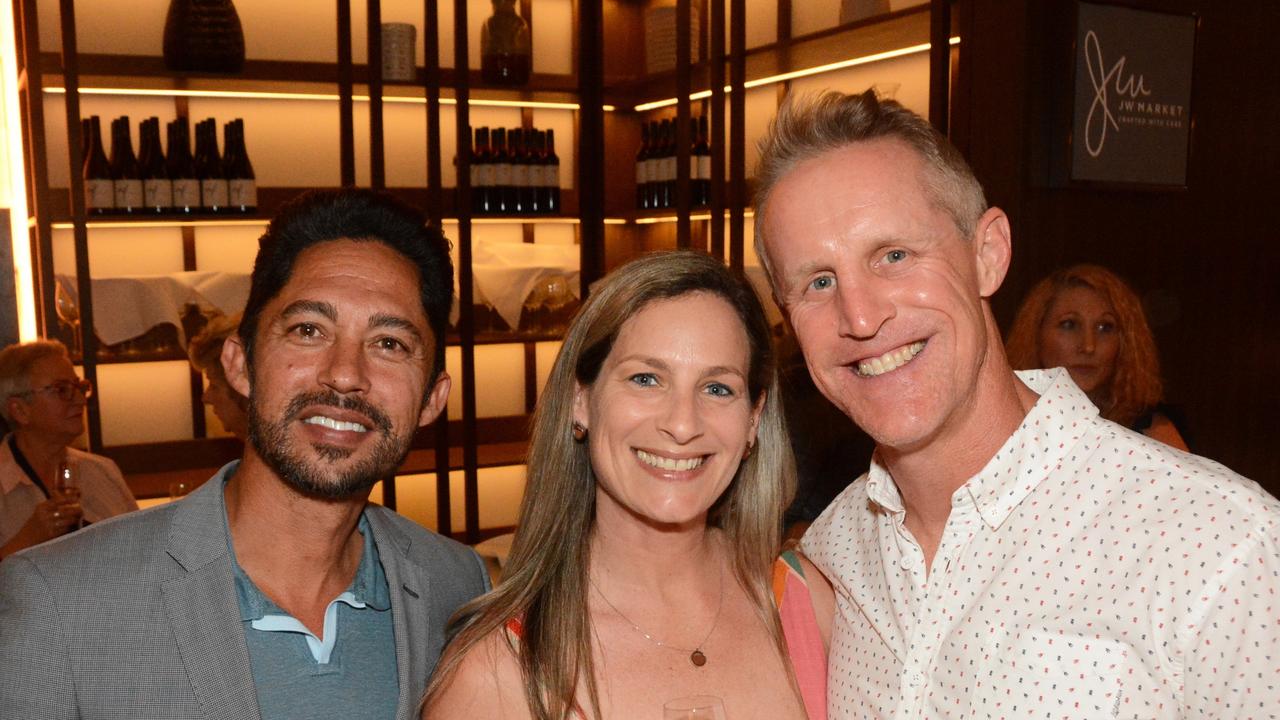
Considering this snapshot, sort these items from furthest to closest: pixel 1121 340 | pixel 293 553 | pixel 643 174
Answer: pixel 643 174
pixel 1121 340
pixel 293 553

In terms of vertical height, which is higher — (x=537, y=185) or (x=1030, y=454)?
Answer: (x=537, y=185)

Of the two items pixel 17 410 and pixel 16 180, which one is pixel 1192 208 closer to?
pixel 17 410

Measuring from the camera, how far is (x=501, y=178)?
4.88 metres

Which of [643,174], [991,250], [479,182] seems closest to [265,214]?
[479,182]

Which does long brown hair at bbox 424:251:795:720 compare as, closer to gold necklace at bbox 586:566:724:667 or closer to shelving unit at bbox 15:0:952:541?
gold necklace at bbox 586:566:724:667

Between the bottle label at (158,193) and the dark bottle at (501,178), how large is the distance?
1403 millimetres

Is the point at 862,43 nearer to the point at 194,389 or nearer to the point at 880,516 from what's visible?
the point at 880,516

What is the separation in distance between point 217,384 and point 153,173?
122cm

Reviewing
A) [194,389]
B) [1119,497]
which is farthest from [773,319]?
[1119,497]

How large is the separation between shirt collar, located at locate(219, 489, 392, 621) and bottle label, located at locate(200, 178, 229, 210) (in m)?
2.86

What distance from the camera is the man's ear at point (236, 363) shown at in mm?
1814

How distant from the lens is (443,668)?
5.58 ft

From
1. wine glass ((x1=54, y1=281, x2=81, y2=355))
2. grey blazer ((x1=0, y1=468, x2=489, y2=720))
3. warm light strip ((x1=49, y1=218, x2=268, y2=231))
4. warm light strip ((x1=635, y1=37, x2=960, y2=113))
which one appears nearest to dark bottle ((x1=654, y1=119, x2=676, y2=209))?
warm light strip ((x1=635, y1=37, x2=960, y2=113))

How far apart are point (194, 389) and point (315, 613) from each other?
125 inches
